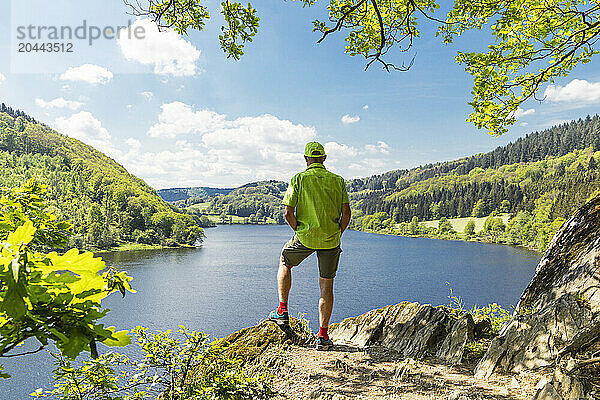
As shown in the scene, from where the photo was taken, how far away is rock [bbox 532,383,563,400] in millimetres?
2566

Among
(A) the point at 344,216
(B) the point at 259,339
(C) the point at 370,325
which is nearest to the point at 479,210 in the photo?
(C) the point at 370,325

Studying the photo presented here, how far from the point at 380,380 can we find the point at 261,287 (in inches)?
1498

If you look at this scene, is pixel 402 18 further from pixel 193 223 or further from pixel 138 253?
pixel 193 223

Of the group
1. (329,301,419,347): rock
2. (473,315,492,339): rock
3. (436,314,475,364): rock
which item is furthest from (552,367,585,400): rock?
(329,301,419,347): rock

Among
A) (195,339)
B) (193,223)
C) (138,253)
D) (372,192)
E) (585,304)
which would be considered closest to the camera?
(195,339)

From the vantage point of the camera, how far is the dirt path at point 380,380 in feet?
10.0

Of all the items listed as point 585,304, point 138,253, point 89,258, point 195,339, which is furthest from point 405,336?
point 138,253

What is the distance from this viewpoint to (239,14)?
4.80 metres

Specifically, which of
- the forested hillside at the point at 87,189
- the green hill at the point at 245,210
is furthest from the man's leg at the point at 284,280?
the green hill at the point at 245,210

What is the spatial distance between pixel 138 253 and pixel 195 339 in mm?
71679

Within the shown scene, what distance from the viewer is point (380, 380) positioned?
3.40 metres

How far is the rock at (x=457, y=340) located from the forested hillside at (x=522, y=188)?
7100 centimetres

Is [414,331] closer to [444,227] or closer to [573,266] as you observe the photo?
[573,266]

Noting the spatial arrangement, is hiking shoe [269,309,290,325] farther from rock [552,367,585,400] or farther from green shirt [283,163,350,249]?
rock [552,367,585,400]
